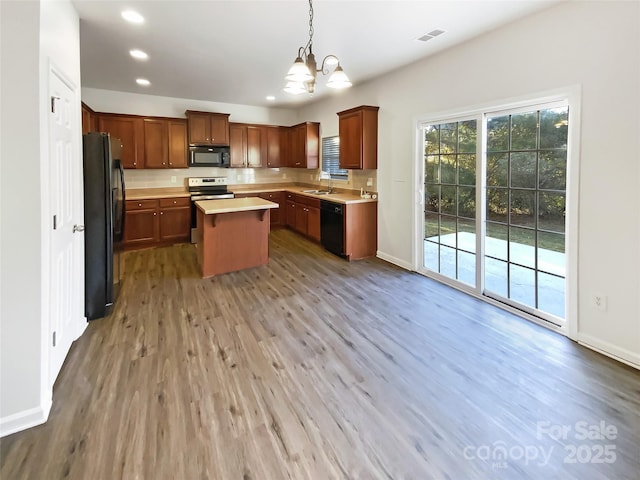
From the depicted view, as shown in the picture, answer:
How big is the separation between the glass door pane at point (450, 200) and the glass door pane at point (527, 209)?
8.9 inches

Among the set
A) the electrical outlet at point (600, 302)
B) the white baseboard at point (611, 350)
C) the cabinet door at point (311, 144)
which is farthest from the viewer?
the cabinet door at point (311, 144)

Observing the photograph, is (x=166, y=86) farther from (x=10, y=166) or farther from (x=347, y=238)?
(x=10, y=166)

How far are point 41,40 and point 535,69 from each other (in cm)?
372

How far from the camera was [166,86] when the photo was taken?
586 centimetres

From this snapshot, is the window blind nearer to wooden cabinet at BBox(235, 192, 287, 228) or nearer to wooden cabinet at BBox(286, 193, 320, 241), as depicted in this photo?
wooden cabinet at BBox(286, 193, 320, 241)

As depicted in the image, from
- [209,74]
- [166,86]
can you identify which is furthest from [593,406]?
[166,86]

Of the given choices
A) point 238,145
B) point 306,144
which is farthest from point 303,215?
point 238,145

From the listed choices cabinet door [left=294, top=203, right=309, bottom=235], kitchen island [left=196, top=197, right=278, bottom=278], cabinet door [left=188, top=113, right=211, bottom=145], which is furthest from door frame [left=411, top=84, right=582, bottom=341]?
cabinet door [left=188, top=113, right=211, bottom=145]

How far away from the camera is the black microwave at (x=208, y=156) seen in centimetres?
A: 677

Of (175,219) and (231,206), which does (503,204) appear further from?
(175,219)

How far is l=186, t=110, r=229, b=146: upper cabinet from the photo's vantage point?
6688mm

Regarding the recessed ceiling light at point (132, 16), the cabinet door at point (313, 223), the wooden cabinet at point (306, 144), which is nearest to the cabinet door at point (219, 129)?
the wooden cabinet at point (306, 144)

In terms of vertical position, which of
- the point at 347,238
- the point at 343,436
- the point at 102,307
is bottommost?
the point at 343,436

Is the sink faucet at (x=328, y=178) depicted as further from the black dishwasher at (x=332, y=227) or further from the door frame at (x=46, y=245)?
the door frame at (x=46, y=245)
